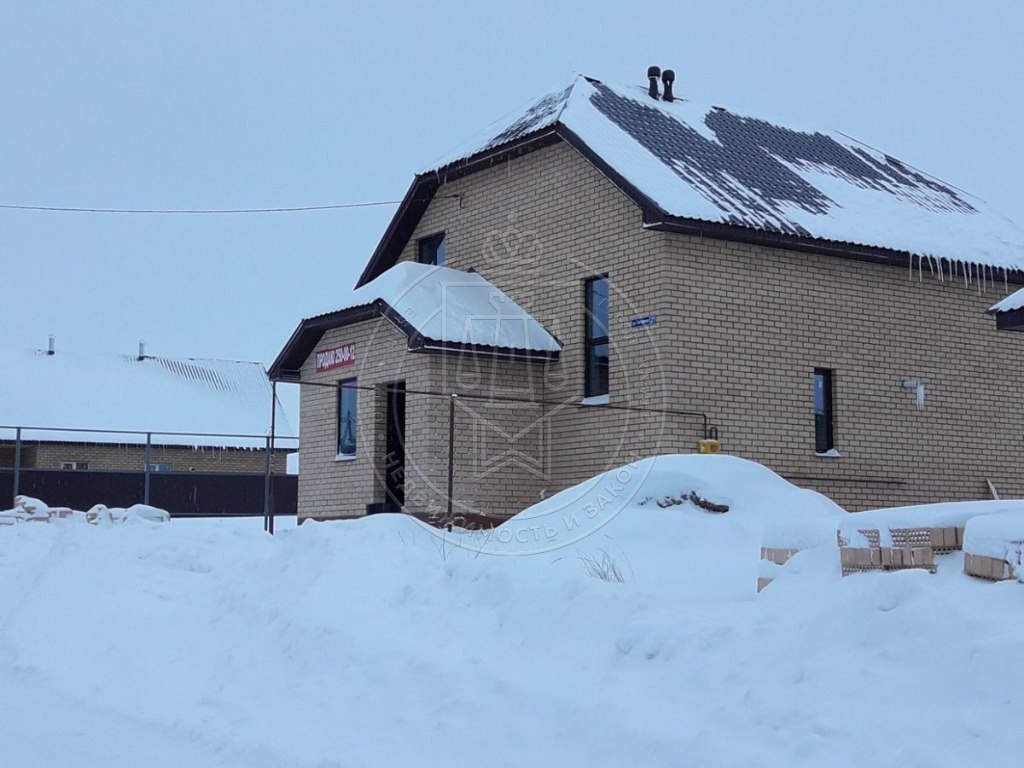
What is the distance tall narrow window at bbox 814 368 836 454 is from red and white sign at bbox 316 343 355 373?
682cm

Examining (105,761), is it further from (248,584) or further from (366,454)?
(366,454)

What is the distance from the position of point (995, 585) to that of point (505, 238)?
13015 mm

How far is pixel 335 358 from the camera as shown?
1867cm

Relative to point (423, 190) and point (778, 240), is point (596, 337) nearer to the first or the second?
point (778, 240)

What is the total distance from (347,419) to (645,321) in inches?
205

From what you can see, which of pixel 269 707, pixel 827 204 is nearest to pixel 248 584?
pixel 269 707

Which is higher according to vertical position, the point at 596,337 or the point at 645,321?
the point at 645,321

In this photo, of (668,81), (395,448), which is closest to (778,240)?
(668,81)

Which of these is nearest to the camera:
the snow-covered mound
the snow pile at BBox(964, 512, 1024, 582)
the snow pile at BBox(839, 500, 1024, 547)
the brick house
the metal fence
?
the snow pile at BBox(964, 512, 1024, 582)

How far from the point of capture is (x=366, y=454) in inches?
701

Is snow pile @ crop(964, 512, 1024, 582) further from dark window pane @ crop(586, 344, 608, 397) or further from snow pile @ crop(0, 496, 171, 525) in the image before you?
snow pile @ crop(0, 496, 171, 525)

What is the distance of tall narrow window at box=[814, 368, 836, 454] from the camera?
17141 mm

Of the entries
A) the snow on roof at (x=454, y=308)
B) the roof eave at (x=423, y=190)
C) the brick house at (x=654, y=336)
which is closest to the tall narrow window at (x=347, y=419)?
the brick house at (x=654, y=336)

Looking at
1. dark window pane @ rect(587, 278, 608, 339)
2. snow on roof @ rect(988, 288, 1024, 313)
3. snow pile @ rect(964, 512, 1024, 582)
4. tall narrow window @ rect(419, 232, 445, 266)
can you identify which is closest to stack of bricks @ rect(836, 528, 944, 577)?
snow pile @ rect(964, 512, 1024, 582)
